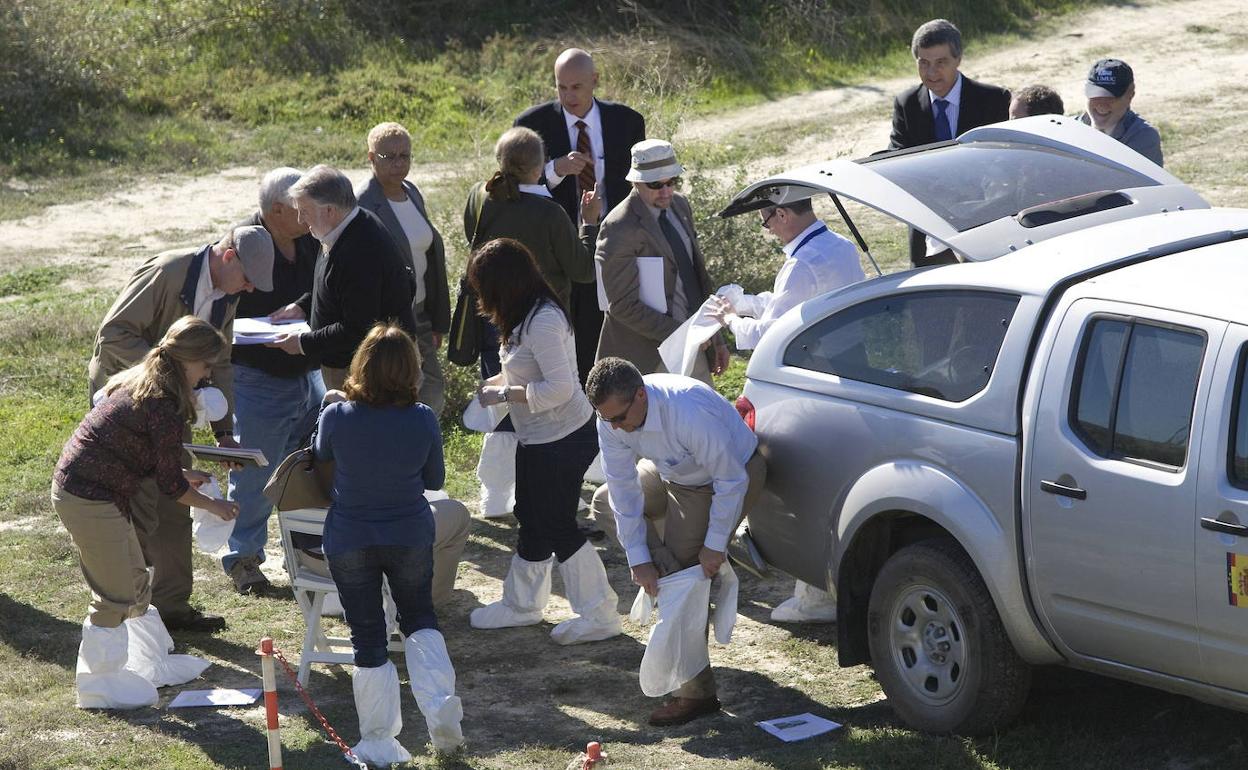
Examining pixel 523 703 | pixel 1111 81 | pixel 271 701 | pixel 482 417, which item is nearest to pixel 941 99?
pixel 1111 81

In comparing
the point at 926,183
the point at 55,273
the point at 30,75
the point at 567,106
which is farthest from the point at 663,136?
the point at 30,75

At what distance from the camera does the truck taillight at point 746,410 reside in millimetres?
6385

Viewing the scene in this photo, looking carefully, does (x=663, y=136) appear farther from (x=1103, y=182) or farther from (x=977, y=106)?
(x=1103, y=182)

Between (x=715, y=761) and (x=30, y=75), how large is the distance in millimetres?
16176

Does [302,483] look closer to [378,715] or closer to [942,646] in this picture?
[378,715]

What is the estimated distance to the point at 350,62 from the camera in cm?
2045

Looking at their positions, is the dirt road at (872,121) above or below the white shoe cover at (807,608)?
above

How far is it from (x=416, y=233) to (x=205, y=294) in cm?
134

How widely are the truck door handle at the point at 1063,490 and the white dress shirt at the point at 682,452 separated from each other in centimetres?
128

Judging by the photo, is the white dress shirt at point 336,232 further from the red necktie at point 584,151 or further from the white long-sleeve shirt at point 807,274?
the red necktie at point 584,151

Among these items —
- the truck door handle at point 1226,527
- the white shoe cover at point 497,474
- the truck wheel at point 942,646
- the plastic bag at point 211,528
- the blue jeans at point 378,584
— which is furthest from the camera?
the white shoe cover at point 497,474

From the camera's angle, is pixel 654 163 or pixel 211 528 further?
pixel 654 163

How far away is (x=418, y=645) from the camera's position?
19.1 ft

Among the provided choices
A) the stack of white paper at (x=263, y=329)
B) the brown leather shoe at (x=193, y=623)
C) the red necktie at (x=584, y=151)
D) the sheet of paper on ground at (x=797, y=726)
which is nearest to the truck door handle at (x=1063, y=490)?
the sheet of paper on ground at (x=797, y=726)
